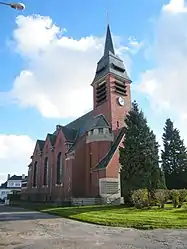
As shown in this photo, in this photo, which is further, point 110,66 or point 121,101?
point 110,66

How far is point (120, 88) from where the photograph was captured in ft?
133

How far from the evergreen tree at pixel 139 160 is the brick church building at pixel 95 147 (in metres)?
5.29

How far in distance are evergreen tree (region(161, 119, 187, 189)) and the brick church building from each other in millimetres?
11426

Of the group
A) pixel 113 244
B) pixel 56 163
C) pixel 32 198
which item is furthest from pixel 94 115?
pixel 113 244

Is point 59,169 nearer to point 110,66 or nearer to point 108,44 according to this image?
point 110,66

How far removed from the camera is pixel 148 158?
2725 centimetres

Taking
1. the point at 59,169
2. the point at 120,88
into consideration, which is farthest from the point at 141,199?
the point at 59,169

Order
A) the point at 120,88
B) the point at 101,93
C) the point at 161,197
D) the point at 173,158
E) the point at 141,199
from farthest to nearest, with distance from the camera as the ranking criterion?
the point at 173,158
the point at 101,93
the point at 120,88
the point at 141,199
the point at 161,197

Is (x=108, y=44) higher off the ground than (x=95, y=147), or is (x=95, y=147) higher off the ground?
(x=108, y=44)

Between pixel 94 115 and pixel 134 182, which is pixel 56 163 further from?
pixel 134 182

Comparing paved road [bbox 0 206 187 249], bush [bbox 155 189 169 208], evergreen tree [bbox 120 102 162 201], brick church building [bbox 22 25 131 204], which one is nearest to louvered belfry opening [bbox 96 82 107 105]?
brick church building [bbox 22 25 131 204]

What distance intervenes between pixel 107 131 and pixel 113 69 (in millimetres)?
10582

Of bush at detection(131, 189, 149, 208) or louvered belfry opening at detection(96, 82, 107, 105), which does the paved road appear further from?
louvered belfry opening at detection(96, 82, 107, 105)

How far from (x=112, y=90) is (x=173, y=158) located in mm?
15519
